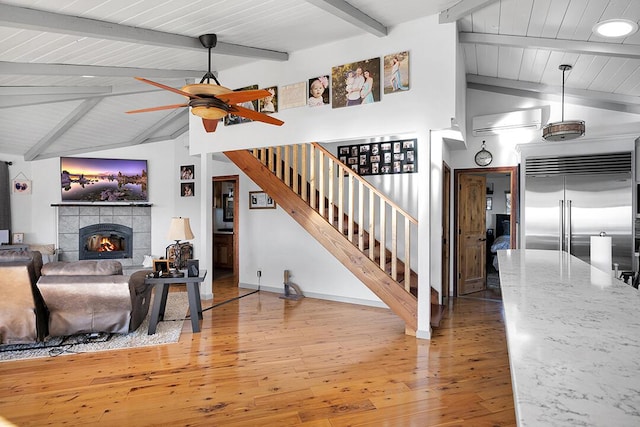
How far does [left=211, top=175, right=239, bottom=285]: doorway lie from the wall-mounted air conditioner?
15.1ft

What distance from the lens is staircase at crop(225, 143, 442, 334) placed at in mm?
4156

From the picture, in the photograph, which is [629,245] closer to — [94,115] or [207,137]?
[207,137]

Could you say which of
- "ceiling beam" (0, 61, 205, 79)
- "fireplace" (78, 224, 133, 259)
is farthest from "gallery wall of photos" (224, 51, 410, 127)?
"fireplace" (78, 224, 133, 259)

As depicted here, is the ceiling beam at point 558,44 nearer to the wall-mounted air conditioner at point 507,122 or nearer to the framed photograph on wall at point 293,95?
the wall-mounted air conditioner at point 507,122

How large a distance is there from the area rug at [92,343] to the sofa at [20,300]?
0.10 meters

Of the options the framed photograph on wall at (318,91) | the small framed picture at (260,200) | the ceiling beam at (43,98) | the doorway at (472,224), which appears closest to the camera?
the framed photograph on wall at (318,91)

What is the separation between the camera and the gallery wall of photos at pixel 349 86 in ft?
13.6

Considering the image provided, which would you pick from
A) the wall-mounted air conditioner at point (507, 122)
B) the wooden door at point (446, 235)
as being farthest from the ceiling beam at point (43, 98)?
the wall-mounted air conditioner at point (507, 122)

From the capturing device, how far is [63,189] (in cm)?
805

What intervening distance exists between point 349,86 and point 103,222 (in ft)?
21.8

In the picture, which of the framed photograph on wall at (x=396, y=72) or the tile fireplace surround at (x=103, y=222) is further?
the tile fireplace surround at (x=103, y=222)

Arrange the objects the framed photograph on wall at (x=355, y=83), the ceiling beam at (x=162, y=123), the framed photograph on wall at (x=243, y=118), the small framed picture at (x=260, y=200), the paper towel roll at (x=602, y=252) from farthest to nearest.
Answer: the ceiling beam at (x=162, y=123)
the small framed picture at (x=260, y=200)
the framed photograph on wall at (x=243, y=118)
the framed photograph on wall at (x=355, y=83)
the paper towel roll at (x=602, y=252)

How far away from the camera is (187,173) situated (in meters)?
8.48

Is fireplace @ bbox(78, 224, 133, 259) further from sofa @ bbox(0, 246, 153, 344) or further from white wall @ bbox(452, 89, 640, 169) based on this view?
white wall @ bbox(452, 89, 640, 169)
